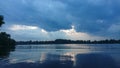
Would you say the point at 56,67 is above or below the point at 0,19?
below

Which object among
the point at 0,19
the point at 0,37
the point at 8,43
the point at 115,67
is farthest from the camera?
the point at 8,43

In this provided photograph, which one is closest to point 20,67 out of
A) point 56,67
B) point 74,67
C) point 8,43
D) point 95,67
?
point 56,67

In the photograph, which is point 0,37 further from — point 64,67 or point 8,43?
point 64,67

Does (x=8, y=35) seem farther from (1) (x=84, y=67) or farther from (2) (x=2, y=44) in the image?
(1) (x=84, y=67)

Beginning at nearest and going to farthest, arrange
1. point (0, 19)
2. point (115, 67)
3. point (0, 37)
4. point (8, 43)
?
point (115, 67) → point (0, 19) → point (0, 37) → point (8, 43)

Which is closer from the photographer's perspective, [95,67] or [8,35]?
[95,67]

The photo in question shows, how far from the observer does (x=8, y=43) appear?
144125 mm

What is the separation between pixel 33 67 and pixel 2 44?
362 ft

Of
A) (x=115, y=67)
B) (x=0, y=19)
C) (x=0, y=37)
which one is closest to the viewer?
(x=115, y=67)

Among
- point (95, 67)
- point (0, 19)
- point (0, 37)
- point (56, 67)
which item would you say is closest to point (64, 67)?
point (56, 67)

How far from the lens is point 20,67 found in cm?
3306

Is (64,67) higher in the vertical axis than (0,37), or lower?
lower

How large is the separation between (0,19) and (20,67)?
81.8 meters

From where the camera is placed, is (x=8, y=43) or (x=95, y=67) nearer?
(x=95, y=67)
